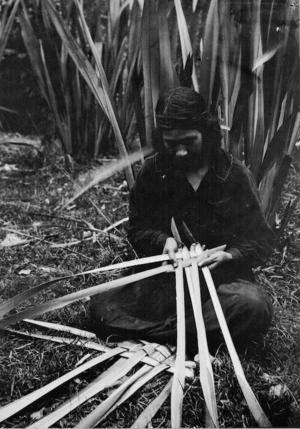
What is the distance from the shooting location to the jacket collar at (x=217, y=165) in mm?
1137

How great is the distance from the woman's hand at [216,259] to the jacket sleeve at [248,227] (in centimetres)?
1

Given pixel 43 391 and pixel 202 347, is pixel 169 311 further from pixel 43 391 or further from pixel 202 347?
pixel 43 391

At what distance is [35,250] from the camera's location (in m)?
1.34

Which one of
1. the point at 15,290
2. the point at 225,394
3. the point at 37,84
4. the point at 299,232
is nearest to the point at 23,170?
the point at 37,84

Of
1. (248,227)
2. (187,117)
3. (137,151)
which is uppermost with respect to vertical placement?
(187,117)

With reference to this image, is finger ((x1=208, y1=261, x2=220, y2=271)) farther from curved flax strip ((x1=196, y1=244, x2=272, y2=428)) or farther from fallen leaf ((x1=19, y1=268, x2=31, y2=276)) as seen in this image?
fallen leaf ((x1=19, y1=268, x2=31, y2=276))

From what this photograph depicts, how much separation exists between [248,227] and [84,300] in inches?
15.9

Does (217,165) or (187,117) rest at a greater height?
(187,117)

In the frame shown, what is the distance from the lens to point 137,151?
1295 millimetres

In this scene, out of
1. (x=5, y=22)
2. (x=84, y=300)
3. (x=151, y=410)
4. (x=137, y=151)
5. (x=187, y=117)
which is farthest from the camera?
(x=5, y=22)

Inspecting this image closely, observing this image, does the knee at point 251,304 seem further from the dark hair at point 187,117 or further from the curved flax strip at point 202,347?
the dark hair at point 187,117

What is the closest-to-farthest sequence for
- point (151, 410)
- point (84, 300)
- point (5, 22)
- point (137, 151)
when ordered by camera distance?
point (151, 410), point (84, 300), point (137, 151), point (5, 22)

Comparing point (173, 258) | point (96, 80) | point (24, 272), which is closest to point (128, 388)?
point (173, 258)

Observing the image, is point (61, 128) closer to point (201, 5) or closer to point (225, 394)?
point (201, 5)
